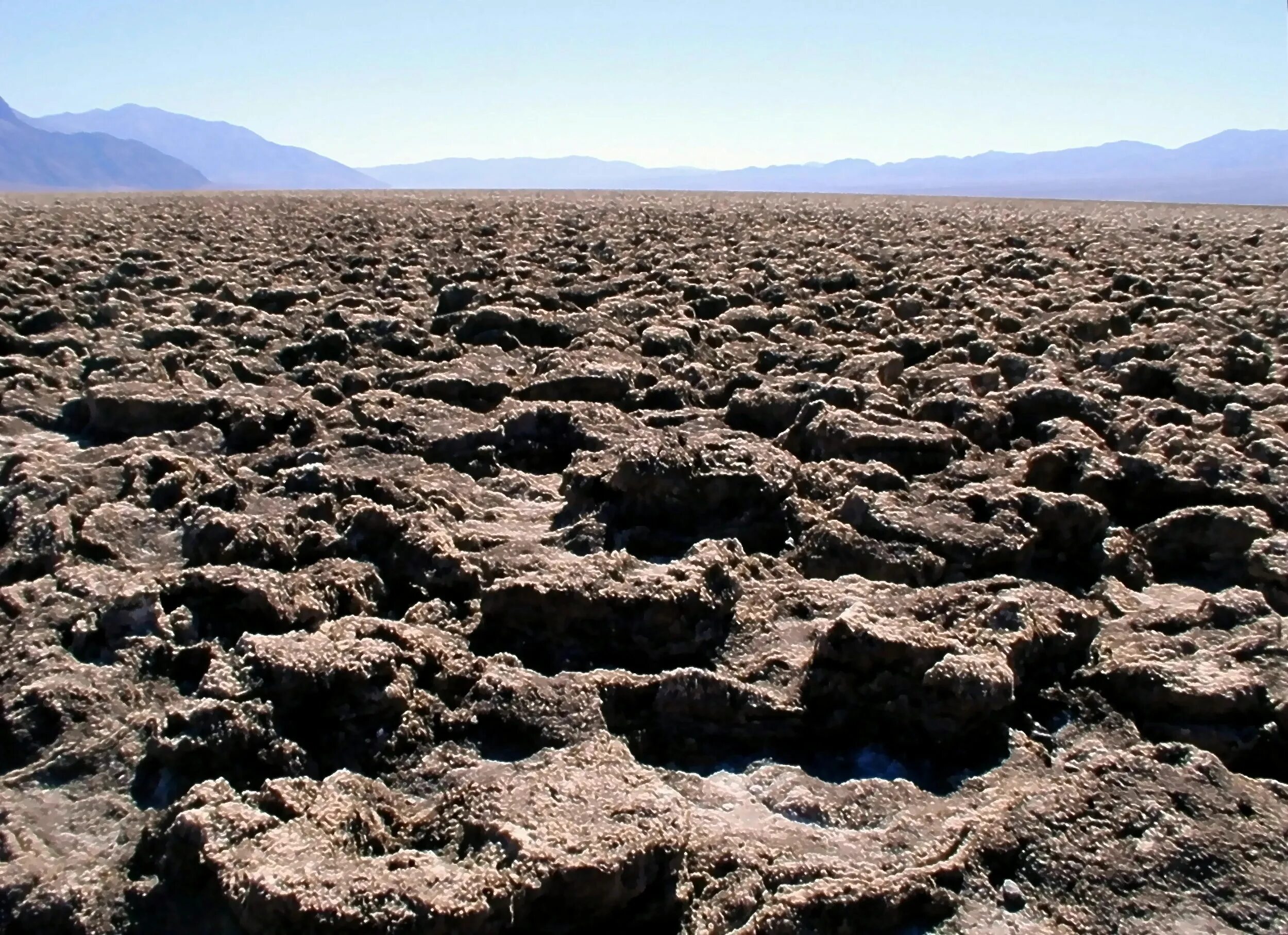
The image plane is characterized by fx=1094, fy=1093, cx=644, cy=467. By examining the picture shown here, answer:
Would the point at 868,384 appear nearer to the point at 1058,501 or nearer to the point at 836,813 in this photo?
the point at 1058,501

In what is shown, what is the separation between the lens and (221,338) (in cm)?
489

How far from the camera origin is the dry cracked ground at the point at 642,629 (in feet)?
5.57

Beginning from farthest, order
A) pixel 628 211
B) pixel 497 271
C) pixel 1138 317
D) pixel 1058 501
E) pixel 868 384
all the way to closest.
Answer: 1. pixel 628 211
2. pixel 497 271
3. pixel 1138 317
4. pixel 868 384
5. pixel 1058 501

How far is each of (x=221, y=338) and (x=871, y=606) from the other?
353 cm

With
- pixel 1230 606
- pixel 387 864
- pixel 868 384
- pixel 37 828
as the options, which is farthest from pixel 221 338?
pixel 1230 606

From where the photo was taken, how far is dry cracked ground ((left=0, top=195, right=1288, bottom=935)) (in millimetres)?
1698

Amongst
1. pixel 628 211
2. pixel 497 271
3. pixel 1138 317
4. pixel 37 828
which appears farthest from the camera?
pixel 628 211

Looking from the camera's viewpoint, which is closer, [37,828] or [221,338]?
[37,828]

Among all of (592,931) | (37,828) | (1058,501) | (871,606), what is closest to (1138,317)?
(1058,501)

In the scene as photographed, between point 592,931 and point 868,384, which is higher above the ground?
point 868,384

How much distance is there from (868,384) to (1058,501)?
1.29 m

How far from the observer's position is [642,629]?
2.38 meters

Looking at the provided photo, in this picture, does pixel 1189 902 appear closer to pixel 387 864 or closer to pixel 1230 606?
pixel 1230 606

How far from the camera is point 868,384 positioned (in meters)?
4.11
